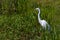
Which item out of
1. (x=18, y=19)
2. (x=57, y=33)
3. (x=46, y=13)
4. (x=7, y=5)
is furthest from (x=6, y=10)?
(x=57, y=33)

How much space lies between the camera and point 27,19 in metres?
7.94

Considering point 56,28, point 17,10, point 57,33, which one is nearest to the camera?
point 57,33

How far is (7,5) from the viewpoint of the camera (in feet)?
28.8

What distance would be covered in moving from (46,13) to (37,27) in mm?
776

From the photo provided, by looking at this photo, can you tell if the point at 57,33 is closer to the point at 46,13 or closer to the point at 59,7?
the point at 46,13

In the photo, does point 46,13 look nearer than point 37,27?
No

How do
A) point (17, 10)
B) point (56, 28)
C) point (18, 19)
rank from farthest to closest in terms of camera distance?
point (17, 10), point (18, 19), point (56, 28)

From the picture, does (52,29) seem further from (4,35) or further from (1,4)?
(1,4)

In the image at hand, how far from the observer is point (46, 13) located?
8109 millimetres

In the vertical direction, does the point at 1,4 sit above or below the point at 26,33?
above

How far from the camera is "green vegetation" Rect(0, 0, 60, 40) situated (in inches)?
279

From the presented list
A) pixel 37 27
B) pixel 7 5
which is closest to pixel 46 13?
pixel 37 27

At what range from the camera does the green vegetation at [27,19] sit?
23.2ft

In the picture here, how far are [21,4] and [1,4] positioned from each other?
0.75 metres
